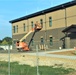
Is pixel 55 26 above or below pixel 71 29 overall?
above

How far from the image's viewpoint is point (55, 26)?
201 feet

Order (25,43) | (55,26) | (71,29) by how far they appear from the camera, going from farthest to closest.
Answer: (25,43), (55,26), (71,29)

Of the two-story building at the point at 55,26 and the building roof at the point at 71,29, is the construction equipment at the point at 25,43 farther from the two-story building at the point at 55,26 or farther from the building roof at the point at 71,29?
the building roof at the point at 71,29

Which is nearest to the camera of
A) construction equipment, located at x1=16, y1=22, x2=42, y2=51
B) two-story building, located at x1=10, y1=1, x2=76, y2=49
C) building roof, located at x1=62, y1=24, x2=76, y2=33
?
building roof, located at x1=62, y1=24, x2=76, y2=33

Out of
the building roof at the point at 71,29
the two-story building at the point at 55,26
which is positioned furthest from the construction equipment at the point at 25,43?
the building roof at the point at 71,29

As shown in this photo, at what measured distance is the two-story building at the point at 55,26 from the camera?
54.3 metres

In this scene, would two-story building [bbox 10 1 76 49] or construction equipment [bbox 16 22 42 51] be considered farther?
construction equipment [bbox 16 22 42 51]

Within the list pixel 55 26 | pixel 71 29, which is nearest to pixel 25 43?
pixel 55 26

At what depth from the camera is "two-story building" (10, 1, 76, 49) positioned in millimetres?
54344

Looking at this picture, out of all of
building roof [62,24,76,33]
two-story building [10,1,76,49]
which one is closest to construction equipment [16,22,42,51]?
two-story building [10,1,76,49]

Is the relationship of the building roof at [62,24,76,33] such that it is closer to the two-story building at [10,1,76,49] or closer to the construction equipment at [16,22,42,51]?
the two-story building at [10,1,76,49]

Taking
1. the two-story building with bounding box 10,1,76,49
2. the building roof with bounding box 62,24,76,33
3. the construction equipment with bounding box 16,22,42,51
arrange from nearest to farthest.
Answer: the building roof with bounding box 62,24,76,33 → the two-story building with bounding box 10,1,76,49 → the construction equipment with bounding box 16,22,42,51

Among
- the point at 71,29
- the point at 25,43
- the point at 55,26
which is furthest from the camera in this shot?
the point at 25,43

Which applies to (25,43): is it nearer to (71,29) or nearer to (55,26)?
(55,26)
